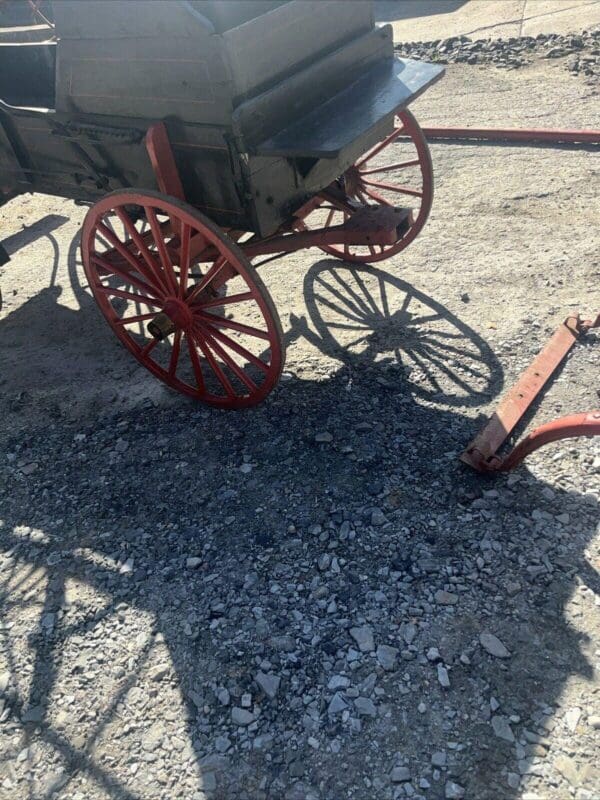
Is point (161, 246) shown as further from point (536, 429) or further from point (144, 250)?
point (536, 429)

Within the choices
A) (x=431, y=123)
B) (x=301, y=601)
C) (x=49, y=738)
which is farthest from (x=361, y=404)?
(x=431, y=123)

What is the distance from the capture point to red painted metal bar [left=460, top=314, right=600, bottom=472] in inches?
112

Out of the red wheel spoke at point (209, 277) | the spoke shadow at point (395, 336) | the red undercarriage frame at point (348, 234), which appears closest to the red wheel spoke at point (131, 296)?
the red wheel spoke at point (209, 277)

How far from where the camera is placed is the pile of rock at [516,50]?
782cm

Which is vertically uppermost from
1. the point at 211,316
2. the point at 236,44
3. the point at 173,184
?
the point at 236,44

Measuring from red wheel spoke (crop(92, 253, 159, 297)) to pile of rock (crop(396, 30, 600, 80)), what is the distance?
6.34 meters

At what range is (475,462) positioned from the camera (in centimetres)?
319

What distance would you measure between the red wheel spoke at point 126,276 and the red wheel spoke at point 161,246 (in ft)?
0.55

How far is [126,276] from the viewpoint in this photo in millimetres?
3701

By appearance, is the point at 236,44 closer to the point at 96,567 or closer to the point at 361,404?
the point at 361,404

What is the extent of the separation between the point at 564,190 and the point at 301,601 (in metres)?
4.34

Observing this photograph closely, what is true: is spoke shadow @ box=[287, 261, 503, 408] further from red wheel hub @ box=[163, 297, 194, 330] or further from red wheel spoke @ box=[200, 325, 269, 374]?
red wheel hub @ box=[163, 297, 194, 330]

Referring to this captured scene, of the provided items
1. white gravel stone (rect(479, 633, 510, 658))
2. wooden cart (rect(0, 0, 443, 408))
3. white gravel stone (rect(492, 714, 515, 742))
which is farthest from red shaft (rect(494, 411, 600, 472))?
wooden cart (rect(0, 0, 443, 408))

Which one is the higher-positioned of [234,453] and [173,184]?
[173,184]
